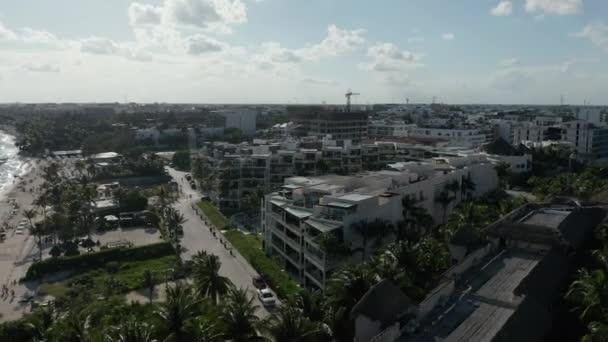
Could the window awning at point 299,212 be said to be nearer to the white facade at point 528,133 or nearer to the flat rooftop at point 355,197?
the flat rooftop at point 355,197

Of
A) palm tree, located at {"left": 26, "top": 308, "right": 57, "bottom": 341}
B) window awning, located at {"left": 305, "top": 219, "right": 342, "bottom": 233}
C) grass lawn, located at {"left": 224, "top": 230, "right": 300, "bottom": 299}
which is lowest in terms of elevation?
grass lawn, located at {"left": 224, "top": 230, "right": 300, "bottom": 299}

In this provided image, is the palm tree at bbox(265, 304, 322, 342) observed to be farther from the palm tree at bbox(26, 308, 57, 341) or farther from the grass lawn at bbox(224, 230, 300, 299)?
the palm tree at bbox(26, 308, 57, 341)

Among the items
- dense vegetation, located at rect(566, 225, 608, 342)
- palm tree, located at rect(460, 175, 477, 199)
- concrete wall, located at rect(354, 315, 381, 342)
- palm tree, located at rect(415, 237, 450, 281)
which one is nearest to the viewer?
dense vegetation, located at rect(566, 225, 608, 342)

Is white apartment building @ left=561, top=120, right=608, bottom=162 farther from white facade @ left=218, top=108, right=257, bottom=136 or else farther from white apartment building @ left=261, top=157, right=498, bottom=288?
white facade @ left=218, top=108, right=257, bottom=136

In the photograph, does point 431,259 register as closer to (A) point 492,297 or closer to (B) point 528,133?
(A) point 492,297

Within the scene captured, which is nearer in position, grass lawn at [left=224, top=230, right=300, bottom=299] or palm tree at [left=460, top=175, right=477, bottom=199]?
grass lawn at [left=224, top=230, right=300, bottom=299]

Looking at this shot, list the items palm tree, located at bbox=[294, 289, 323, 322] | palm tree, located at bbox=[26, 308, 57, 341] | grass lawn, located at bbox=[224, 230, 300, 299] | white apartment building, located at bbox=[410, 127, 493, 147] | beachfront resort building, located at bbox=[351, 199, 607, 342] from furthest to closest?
white apartment building, located at bbox=[410, 127, 493, 147] → grass lawn, located at bbox=[224, 230, 300, 299] → palm tree, located at bbox=[26, 308, 57, 341] → palm tree, located at bbox=[294, 289, 323, 322] → beachfront resort building, located at bbox=[351, 199, 607, 342]

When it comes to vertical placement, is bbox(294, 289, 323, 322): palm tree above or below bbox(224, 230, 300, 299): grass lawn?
above

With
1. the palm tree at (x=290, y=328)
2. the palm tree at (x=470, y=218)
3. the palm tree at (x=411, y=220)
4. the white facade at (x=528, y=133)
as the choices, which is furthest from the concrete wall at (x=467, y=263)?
the white facade at (x=528, y=133)

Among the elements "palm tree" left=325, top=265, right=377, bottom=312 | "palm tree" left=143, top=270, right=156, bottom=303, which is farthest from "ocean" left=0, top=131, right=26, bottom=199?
"palm tree" left=325, top=265, right=377, bottom=312

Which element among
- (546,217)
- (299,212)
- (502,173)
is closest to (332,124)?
(502,173)
